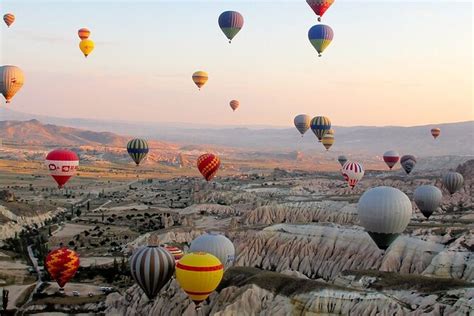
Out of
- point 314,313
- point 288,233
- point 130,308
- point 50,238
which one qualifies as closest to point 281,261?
point 288,233

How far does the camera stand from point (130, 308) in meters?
53.5

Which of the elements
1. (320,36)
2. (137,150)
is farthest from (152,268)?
(137,150)

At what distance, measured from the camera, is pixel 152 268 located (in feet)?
162

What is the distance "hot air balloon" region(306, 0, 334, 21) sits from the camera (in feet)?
255

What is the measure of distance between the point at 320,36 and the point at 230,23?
11.9 meters

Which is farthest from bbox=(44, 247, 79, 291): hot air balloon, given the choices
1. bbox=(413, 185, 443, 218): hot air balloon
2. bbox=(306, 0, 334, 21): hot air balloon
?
bbox=(413, 185, 443, 218): hot air balloon

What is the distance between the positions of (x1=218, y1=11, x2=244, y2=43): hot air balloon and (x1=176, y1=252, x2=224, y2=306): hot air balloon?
151ft

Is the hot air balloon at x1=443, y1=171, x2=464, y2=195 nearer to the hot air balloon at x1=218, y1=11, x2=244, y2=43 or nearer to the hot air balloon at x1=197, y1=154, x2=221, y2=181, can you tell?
the hot air balloon at x1=197, y1=154, x2=221, y2=181

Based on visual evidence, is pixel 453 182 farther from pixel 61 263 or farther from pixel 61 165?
pixel 61 263

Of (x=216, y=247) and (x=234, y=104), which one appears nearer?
(x=216, y=247)

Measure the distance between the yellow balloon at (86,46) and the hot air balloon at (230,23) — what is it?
32944mm

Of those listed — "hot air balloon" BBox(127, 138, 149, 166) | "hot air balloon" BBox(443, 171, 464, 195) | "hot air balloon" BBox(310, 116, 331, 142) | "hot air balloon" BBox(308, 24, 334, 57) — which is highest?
"hot air balloon" BBox(308, 24, 334, 57)

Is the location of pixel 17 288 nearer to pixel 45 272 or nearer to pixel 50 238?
pixel 45 272

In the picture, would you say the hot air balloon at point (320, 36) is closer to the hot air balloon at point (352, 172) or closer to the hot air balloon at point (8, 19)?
the hot air balloon at point (352, 172)
